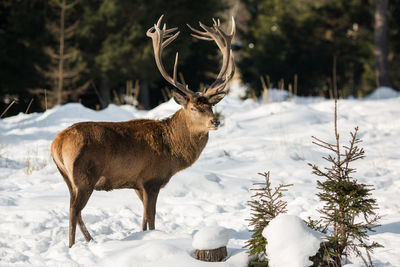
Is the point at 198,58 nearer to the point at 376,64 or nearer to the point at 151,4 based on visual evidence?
the point at 151,4

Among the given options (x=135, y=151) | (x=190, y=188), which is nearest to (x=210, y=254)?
(x=135, y=151)

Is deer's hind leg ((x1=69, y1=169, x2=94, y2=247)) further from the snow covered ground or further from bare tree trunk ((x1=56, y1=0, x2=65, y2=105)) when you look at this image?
bare tree trunk ((x1=56, y1=0, x2=65, y2=105))

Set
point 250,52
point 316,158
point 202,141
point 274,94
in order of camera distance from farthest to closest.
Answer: point 250,52
point 274,94
point 316,158
point 202,141

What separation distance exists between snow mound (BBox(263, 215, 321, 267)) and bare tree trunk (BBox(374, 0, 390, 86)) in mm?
17216

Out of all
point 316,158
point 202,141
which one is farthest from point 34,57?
point 202,141

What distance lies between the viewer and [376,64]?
2002 centimetres

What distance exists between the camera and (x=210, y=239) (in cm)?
423

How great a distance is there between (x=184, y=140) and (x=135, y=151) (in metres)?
0.72

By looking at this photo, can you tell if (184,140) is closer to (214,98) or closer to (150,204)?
(214,98)

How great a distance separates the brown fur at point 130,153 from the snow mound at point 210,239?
1.32 m

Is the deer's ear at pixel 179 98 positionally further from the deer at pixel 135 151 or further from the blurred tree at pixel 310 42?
the blurred tree at pixel 310 42

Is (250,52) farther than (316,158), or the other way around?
(250,52)

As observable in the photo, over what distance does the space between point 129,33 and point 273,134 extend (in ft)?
29.7

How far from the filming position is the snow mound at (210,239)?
4234mm
